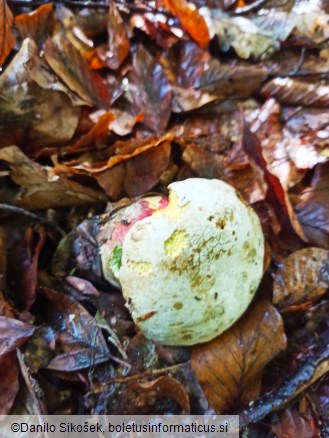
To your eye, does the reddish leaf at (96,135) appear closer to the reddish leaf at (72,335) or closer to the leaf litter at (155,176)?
the leaf litter at (155,176)

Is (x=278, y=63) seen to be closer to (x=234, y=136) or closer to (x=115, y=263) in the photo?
(x=234, y=136)

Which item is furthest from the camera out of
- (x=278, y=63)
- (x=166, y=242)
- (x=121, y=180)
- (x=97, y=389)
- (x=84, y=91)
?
(x=278, y=63)

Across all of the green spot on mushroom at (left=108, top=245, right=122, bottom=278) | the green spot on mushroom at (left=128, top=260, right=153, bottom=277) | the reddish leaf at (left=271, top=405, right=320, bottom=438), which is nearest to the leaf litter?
the reddish leaf at (left=271, top=405, right=320, bottom=438)

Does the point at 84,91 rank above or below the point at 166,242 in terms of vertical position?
above

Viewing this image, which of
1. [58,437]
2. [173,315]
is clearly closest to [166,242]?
[173,315]

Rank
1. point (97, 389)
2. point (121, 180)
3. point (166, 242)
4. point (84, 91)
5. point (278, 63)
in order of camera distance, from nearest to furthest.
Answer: point (166, 242) < point (97, 389) < point (121, 180) < point (84, 91) < point (278, 63)

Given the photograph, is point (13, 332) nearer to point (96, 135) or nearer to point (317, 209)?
point (96, 135)

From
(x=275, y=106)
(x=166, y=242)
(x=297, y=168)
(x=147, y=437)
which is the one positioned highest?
(x=275, y=106)
